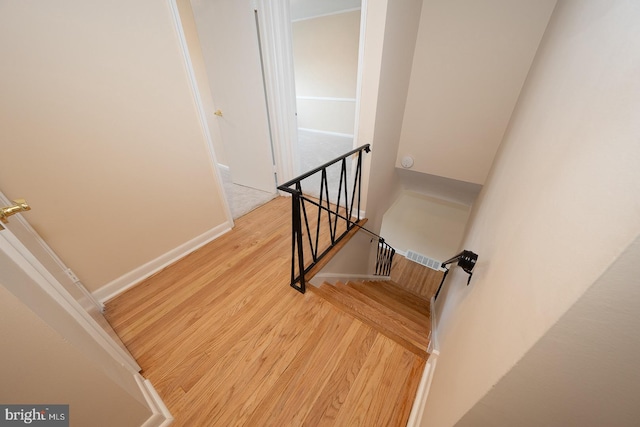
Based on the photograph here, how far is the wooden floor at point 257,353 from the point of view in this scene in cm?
97

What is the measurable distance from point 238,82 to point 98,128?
1.42 meters

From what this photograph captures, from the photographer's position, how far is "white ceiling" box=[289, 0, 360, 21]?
13.2 feet

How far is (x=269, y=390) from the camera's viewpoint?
3.35 ft

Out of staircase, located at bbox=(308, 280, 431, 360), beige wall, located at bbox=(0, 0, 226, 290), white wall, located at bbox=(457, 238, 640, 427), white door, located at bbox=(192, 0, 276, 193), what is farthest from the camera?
white door, located at bbox=(192, 0, 276, 193)

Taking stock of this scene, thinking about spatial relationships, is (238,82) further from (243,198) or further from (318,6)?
(318,6)

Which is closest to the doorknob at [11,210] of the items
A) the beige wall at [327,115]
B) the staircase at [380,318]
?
the staircase at [380,318]

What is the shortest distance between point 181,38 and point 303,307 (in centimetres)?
199

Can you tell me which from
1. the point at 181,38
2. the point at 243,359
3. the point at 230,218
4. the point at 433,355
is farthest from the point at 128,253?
the point at 433,355

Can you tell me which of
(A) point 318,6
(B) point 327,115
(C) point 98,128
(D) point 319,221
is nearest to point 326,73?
(B) point 327,115

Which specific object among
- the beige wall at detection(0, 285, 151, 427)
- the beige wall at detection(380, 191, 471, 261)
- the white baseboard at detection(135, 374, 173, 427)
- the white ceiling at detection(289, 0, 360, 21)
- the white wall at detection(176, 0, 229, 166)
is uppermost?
the white ceiling at detection(289, 0, 360, 21)

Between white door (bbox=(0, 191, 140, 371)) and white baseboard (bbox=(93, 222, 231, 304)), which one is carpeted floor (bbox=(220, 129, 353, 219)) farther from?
white door (bbox=(0, 191, 140, 371))

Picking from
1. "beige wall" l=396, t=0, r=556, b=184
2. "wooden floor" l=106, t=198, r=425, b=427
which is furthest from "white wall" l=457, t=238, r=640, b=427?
"beige wall" l=396, t=0, r=556, b=184

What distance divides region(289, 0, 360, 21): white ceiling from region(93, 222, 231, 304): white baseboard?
468 cm

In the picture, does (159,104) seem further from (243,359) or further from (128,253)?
(243,359)
